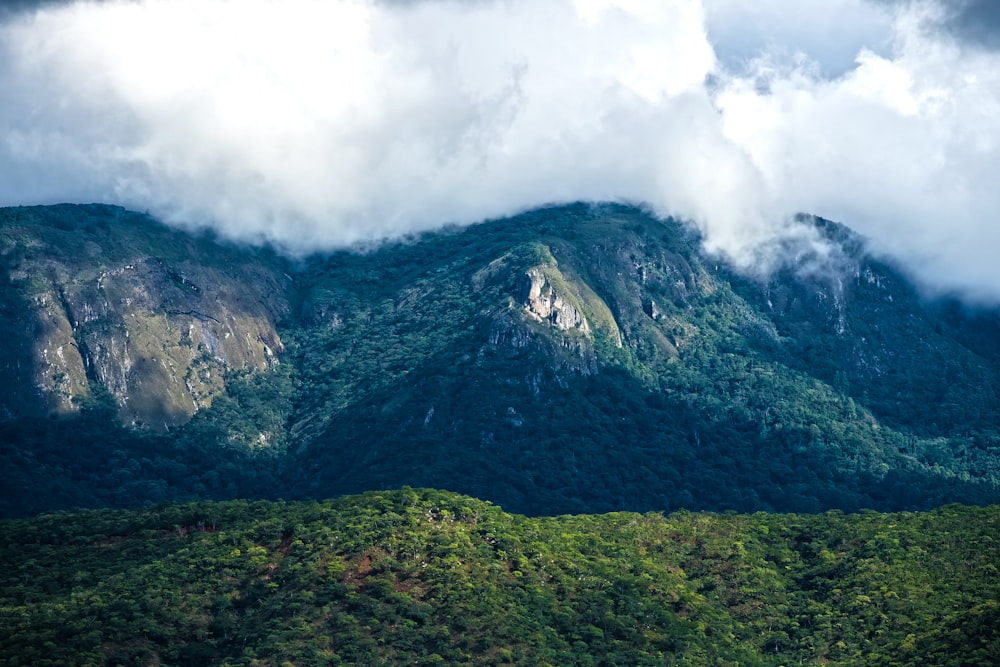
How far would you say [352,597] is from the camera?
600 feet

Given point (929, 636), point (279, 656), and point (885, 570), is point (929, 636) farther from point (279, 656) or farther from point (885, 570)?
point (279, 656)

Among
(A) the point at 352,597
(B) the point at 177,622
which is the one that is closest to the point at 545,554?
(A) the point at 352,597

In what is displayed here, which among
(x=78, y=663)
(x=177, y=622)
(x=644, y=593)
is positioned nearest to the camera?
(x=78, y=663)

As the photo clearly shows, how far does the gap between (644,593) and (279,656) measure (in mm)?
40446

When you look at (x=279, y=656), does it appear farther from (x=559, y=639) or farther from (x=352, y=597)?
(x=559, y=639)

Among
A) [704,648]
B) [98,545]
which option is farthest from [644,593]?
[98,545]

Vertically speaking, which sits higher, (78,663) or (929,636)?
(929,636)

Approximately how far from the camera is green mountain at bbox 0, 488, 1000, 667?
174750mm

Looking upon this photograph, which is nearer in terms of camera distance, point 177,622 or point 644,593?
point 177,622

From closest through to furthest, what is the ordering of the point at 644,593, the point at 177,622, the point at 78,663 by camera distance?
1. the point at 78,663
2. the point at 177,622
3. the point at 644,593

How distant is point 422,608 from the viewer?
598 feet

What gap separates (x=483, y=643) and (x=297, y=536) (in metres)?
27.0

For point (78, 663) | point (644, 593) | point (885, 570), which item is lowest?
point (78, 663)

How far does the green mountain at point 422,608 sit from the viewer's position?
17475cm
